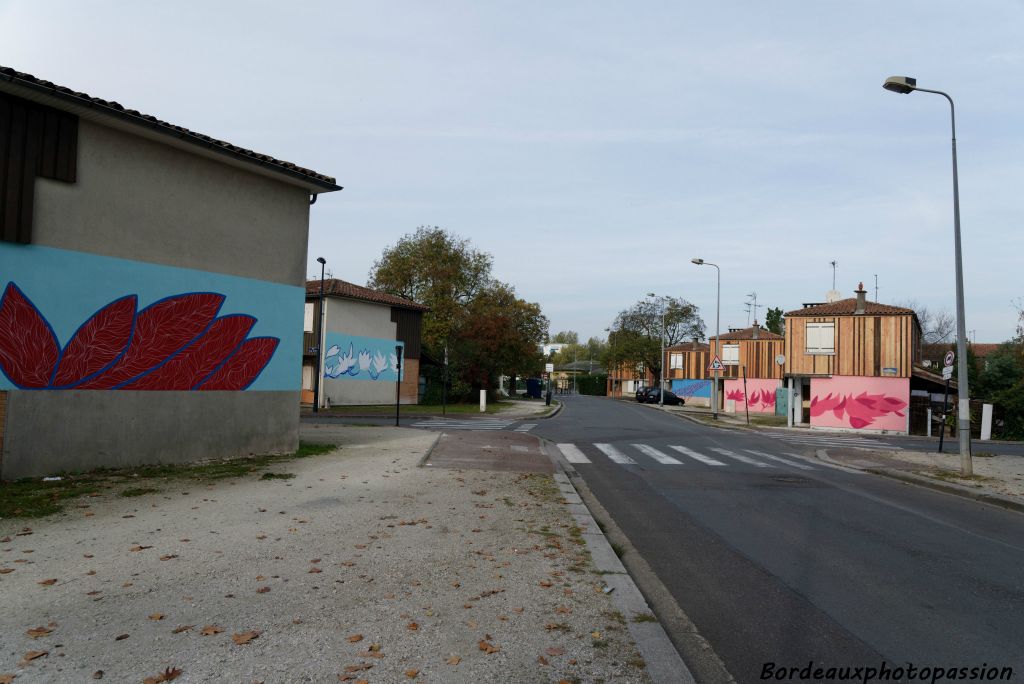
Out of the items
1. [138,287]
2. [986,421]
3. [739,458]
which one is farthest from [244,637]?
[986,421]

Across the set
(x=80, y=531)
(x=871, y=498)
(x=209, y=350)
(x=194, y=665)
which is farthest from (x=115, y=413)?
(x=871, y=498)

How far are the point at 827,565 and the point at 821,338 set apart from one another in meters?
30.2

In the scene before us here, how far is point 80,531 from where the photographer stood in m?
7.03

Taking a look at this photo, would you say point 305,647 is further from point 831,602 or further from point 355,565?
point 831,602

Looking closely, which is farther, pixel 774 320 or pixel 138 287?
pixel 774 320

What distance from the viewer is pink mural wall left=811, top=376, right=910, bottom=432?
1277 inches

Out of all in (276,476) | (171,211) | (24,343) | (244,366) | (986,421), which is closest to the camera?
(24,343)

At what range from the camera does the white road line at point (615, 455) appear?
1567 cm

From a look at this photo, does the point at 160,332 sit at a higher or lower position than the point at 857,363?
lower

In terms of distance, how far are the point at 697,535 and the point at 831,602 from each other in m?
2.51

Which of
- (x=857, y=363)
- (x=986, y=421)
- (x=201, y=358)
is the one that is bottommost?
(x=986, y=421)

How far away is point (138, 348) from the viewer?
11.8 metres

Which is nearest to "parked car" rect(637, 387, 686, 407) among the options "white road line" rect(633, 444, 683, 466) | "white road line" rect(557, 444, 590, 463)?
"white road line" rect(633, 444, 683, 466)

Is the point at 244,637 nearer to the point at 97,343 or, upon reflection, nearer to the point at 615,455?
the point at 97,343
